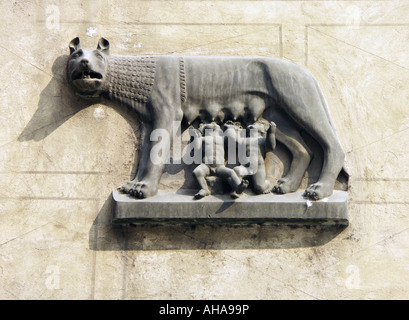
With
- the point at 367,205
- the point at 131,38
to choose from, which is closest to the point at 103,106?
the point at 131,38

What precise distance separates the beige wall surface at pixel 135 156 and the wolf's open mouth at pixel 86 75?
0.24m

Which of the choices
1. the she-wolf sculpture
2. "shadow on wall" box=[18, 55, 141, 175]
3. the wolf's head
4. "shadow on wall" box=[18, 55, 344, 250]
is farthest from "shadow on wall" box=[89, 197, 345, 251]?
the wolf's head

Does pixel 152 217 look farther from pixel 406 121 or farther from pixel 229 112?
pixel 406 121

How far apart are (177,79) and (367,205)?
207 centimetres

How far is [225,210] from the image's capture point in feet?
24.9

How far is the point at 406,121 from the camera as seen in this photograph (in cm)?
814

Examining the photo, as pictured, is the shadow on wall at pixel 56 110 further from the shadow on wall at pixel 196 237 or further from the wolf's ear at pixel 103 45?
the shadow on wall at pixel 196 237

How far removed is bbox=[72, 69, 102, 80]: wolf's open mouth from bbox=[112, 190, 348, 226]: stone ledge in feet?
3.72

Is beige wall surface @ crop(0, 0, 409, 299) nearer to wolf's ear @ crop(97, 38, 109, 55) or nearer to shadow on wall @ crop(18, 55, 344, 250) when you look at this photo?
shadow on wall @ crop(18, 55, 344, 250)

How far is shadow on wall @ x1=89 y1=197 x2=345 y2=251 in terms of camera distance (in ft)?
25.2

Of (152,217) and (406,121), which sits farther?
(406,121)

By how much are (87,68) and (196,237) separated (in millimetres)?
1810

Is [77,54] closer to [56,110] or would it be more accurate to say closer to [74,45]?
[74,45]
